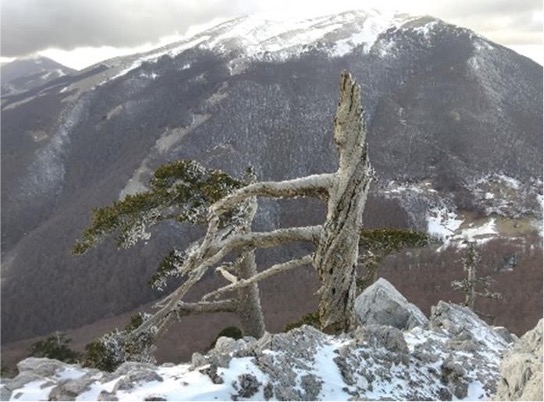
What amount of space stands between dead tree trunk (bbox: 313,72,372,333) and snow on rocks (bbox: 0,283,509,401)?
1.12m

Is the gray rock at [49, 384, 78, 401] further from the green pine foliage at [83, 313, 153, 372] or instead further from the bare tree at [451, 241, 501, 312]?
the bare tree at [451, 241, 501, 312]

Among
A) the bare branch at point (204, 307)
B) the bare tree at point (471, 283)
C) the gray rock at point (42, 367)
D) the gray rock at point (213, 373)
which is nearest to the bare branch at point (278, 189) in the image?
the gray rock at point (213, 373)

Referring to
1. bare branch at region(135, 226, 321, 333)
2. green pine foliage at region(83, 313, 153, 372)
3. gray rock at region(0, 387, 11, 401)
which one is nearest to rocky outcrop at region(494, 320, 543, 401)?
bare branch at region(135, 226, 321, 333)

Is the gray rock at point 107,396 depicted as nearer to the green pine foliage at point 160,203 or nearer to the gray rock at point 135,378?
the gray rock at point 135,378

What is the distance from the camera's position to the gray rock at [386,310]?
1455cm

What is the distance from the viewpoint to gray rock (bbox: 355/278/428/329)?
47.7 ft

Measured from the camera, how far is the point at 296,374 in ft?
27.3

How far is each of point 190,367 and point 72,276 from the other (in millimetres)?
204659

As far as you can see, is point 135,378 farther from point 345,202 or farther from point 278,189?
point 345,202

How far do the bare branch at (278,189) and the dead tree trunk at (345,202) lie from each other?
19cm

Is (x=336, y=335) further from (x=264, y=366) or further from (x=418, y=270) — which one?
(x=418, y=270)

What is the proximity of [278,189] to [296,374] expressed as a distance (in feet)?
8.90

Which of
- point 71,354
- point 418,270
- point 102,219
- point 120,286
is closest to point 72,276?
point 120,286

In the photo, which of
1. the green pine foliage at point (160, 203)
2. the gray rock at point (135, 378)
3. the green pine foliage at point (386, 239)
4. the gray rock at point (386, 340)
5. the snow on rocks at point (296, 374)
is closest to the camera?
the gray rock at point (135, 378)
